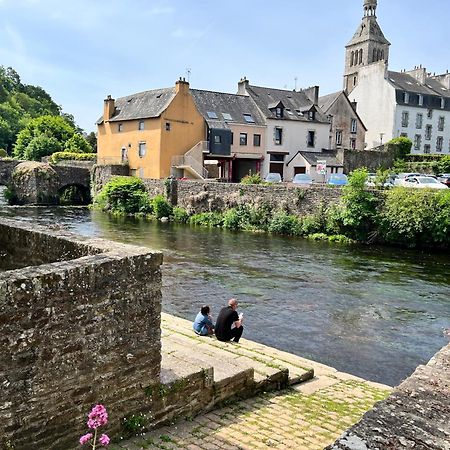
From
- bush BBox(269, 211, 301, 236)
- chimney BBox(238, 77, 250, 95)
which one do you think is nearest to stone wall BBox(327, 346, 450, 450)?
bush BBox(269, 211, 301, 236)

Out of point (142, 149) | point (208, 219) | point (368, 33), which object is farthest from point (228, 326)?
point (368, 33)

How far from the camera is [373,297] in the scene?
59.2ft

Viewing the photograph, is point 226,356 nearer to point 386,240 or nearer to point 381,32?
point 386,240

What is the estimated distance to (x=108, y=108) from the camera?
2108 inches

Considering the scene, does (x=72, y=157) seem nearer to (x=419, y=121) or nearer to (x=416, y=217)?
(x=419, y=121)

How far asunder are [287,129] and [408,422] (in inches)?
2005

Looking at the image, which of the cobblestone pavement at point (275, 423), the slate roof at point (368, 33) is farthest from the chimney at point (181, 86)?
the slate roof at point (368, 33)

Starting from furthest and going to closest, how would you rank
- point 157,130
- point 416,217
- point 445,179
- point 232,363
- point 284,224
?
point 157,130
point 445,179
point 284,224
point 416,217
point 232,363

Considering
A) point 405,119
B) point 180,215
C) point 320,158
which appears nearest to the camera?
point 180,215

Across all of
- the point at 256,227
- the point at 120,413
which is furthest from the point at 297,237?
the point at 120,413

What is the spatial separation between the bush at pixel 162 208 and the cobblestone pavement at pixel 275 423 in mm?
33212

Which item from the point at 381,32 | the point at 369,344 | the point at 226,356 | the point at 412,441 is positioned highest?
the point at 381,32

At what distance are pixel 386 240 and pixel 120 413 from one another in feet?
87.1

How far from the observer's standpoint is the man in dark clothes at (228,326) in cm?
1079
